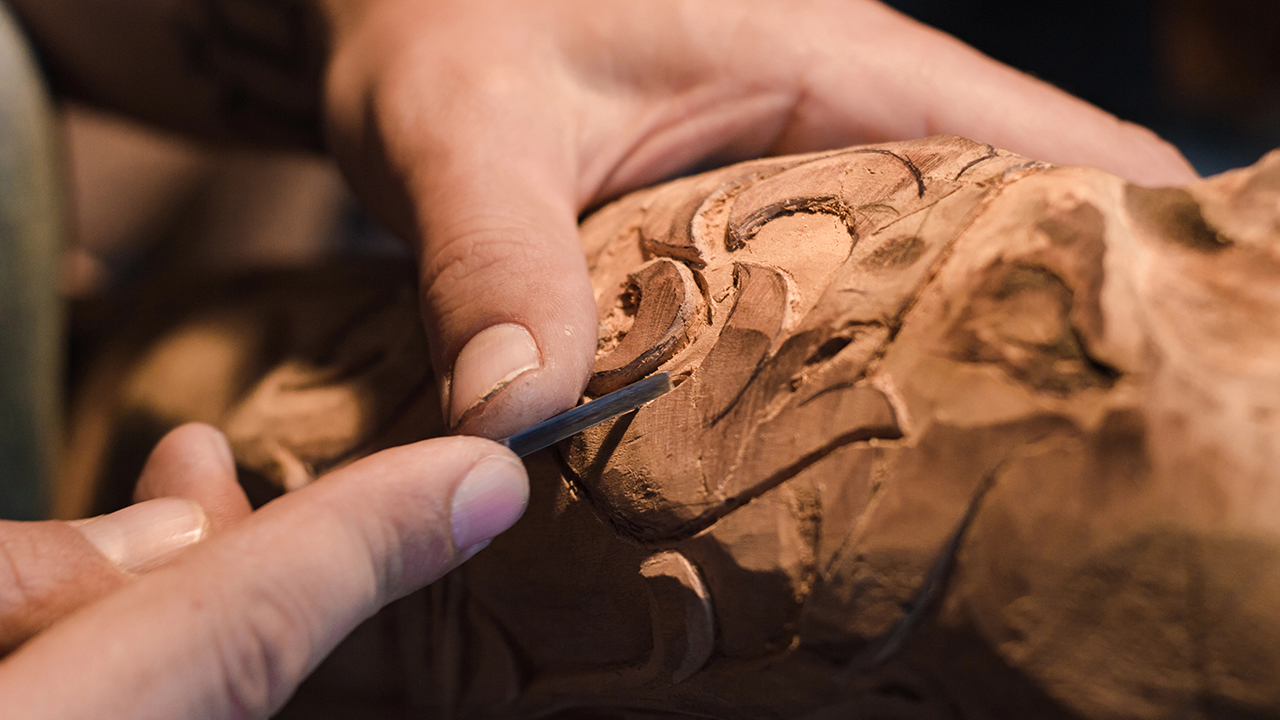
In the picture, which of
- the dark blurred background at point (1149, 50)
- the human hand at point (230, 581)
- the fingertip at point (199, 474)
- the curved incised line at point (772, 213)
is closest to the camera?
the human hand at point (230, 581)

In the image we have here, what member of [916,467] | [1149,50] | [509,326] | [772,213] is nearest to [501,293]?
[509,326]

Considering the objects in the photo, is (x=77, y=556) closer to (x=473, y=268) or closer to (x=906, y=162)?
(x=473, y=268)

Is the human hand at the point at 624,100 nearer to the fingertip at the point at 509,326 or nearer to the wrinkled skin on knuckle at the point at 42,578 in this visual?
the fingertip at the point at 509,326

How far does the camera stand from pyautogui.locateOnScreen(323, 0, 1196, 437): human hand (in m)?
0.94

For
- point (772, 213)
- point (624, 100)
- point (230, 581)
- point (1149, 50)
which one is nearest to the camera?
point (230, 581)

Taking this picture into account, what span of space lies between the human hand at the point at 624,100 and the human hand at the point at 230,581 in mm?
267

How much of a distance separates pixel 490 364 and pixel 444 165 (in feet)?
1.01

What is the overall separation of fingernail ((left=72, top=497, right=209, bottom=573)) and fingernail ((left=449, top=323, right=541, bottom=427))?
0.25m

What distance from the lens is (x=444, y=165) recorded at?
0.91 meters

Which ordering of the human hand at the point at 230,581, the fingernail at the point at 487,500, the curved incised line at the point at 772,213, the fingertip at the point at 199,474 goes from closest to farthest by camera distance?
the human hand at the point at 230,581 < the fingernail at the point at 487,500 < the curved incised line at the point at 772,213 < the fingertip at the point at 199,474

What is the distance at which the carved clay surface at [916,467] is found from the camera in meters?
0.54

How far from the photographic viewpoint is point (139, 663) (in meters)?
0.52

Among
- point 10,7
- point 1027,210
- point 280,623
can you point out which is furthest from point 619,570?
point 10,7

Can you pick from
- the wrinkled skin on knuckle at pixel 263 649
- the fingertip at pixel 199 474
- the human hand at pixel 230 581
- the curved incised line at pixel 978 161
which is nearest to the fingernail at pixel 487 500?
the human hand at pixel 230 581
